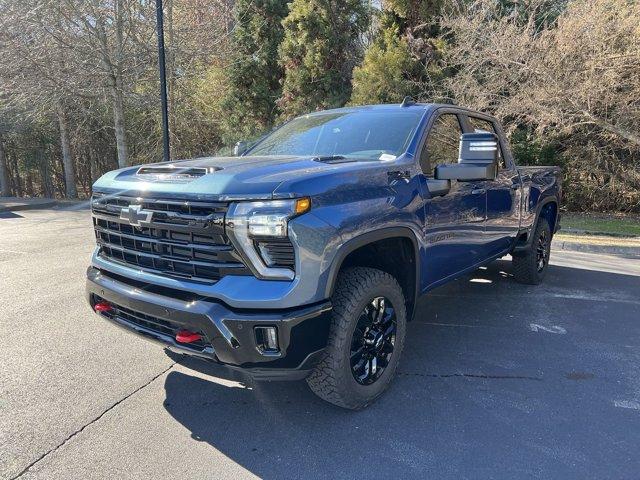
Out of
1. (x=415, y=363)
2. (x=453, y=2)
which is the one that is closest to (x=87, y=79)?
(x=453, y=2)

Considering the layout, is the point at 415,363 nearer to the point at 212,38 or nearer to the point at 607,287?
the point at 607,287

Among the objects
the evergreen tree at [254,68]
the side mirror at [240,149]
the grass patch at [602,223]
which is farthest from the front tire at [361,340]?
the evergreen tree at [254,68]

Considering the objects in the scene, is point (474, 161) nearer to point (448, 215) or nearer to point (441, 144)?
point (448, 215)

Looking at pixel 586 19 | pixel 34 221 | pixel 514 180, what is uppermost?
pixel 586 19

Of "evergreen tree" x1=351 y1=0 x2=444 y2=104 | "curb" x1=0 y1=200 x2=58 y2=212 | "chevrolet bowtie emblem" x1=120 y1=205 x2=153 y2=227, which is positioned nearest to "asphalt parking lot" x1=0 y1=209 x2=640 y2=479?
"chevrolet bowtie emblem" x1=120 y1=205 x2=153 y2=227

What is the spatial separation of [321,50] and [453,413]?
12.9 m

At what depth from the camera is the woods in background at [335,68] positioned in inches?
433

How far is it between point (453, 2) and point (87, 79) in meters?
10.7

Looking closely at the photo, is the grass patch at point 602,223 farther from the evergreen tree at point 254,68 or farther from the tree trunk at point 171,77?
the tree trunk at point 171,77

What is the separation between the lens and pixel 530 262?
5.89 m

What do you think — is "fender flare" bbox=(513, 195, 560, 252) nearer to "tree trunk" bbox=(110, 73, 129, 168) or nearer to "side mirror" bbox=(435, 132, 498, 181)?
"side mirror" bbox=(435, 132, 498, 181)

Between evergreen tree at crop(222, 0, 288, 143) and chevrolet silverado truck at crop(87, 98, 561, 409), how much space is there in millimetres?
13000

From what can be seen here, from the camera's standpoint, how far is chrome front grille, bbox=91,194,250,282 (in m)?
2.64

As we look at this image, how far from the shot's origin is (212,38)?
55.1 feet
